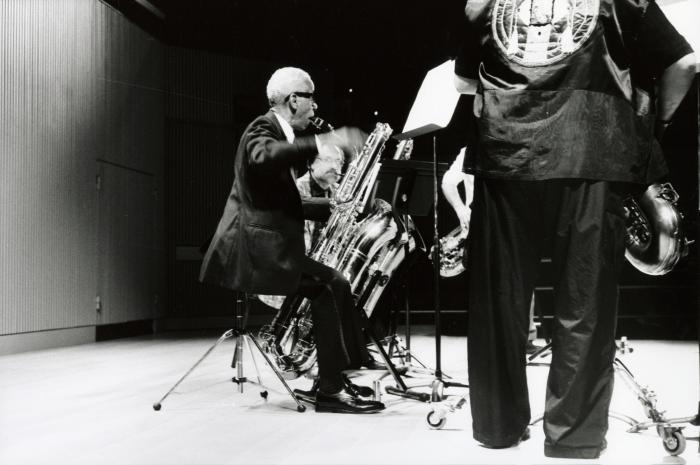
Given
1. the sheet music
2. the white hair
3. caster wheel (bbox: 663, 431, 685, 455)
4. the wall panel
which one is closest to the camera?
caster wheel (bbox: 663, 431, 685, 455)

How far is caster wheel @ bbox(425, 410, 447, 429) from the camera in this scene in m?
2.87

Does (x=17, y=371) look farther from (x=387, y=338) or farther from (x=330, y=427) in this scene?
(x=330, y=427)

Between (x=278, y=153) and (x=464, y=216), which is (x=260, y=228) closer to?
(x=278, y=153)

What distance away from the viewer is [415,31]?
8680mm

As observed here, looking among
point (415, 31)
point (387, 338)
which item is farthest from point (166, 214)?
point (387, 338)

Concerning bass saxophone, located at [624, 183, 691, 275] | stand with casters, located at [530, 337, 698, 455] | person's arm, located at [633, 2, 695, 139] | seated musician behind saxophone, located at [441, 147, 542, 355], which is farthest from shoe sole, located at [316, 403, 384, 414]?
seated musician behind saxophone, located at [441, 147, 542, 355]

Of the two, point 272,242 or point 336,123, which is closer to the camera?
point 272,242

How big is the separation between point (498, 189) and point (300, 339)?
6.86 feet

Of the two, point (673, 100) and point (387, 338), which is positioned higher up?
point (673, 100)

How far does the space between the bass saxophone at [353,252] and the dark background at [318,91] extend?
4270 mm

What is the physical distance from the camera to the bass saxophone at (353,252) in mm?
4121

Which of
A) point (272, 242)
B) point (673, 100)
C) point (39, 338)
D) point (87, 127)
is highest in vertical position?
point (87, 127)

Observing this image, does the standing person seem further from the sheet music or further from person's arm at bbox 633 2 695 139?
the sheet music

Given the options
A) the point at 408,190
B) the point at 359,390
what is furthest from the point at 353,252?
the point at 359,390
